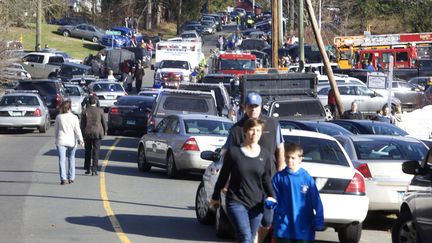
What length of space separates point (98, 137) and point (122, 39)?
57.3 m

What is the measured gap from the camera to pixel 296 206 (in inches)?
369

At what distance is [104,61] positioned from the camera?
60.8m

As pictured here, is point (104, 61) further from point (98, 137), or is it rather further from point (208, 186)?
point (208, 186)

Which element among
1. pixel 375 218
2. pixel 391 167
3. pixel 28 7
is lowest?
pixel 375 218

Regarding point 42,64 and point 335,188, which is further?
point 42,64

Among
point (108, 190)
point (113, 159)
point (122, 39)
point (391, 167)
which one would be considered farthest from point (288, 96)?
point (122, 39)

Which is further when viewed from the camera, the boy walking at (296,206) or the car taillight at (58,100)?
the car taillight at (58,100)

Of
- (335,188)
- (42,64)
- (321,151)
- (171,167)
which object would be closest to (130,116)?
(171,167)

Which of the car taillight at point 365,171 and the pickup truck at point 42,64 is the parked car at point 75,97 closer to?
the pickup truck at point 42,64

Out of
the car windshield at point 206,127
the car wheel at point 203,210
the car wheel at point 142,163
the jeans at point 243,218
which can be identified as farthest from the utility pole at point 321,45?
the jeans at point 243,218

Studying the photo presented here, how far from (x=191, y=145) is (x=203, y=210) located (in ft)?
23.0

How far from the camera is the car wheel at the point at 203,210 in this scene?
1453cm

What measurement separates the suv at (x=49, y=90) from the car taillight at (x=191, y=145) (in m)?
17.5

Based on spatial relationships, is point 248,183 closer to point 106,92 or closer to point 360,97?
point 360,97
